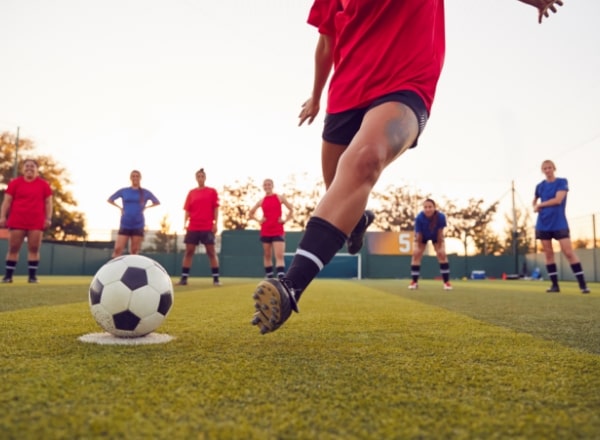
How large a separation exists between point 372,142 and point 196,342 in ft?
4.23

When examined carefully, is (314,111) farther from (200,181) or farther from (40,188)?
(40,188)

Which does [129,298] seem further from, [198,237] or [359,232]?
[198,237]

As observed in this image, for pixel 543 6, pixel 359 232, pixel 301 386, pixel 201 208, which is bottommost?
pixel 301 386

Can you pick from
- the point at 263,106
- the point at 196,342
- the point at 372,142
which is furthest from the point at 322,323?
the point at 263,106

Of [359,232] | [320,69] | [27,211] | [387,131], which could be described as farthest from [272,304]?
Result: [27,211]

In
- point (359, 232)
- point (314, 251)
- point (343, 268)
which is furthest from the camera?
point (343, 268)

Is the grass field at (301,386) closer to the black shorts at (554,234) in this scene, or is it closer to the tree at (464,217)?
the black shorts at (554,234)

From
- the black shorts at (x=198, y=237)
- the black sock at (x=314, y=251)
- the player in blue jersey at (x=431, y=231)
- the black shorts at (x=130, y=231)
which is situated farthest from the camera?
the black shorts at (x=198, y=237)

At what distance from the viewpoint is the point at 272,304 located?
173 cm

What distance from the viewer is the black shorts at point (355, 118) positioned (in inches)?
86.6

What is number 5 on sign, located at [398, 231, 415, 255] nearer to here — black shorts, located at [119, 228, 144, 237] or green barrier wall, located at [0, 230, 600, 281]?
green barrier wall, located at [0, 230, 600, 281]

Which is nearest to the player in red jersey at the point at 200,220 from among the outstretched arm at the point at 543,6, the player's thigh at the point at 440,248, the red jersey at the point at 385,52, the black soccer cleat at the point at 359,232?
the player's thigh at the point at 440,248

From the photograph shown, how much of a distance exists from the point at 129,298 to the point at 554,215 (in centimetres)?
783

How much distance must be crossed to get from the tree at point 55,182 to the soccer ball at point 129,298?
44980 mm
